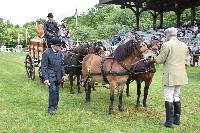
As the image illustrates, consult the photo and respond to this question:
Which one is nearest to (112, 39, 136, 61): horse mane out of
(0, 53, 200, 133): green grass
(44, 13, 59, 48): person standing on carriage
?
(0, 53, 200, 133): green grass

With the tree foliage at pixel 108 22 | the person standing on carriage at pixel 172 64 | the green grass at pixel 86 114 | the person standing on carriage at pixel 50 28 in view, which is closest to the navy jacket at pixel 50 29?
the person standing on carriage at pixel 50 28

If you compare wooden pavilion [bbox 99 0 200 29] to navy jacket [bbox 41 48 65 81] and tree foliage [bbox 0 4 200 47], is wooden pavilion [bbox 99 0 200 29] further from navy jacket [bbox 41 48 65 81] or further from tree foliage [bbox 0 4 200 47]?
Result: navy jacket [bbox 41 48 65 81]

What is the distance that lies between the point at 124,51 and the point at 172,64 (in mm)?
1652

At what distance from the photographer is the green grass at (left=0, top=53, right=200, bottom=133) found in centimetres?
964

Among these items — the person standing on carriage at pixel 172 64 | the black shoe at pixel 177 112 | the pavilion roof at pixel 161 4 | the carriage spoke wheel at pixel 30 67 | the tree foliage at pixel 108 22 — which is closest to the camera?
the person standing on carriage at pixel 172 64

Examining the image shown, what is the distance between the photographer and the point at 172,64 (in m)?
9.67

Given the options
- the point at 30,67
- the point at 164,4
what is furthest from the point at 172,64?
the point at 164,4

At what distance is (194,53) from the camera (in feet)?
77.9

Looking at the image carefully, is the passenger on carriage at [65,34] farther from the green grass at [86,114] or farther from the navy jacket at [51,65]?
the navy jacket at [51,65]

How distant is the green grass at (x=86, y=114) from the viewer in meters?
9.64

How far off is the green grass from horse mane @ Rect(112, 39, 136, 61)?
1442mm

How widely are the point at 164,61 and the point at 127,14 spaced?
192 ft

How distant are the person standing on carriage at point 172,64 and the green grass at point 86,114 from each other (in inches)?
23.5

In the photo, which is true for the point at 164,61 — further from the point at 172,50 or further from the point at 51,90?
the point at 51,90
